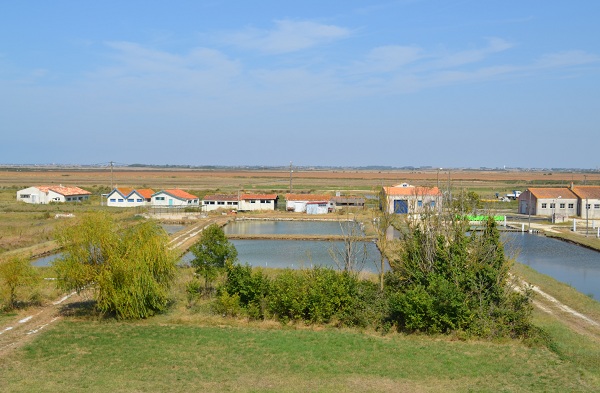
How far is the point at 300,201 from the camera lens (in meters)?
52.1

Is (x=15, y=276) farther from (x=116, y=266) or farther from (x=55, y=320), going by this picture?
(x=116, y=266)

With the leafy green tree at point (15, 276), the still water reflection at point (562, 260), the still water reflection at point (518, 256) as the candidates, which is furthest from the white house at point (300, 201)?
the leafy green tree at point (15, 276)

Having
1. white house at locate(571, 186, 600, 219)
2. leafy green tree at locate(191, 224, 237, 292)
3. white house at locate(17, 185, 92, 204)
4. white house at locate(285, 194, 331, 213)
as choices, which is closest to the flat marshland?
leafy green tree at locate(191, 224, 237, 292)

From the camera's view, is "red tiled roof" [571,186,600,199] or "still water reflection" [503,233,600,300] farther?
"red tiled roof" [571,186,600,199]

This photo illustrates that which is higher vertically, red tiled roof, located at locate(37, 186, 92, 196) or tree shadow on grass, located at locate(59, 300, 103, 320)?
red tiled roof, located at locate(37, 186, 92, 196)

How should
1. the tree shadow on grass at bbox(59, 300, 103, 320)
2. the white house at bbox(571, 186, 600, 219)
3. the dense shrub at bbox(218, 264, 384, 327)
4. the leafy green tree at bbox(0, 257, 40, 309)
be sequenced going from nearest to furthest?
the dense shrub at bbox(218, 264, 384, 327) < the tree shadow on grass at bbox(59, 300, 103, 320) < the leafy green tree at bbox(0, 257, 40, 309) < the white house at bbox(571, 186, 600, 219)

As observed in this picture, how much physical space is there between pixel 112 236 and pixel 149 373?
232 inches

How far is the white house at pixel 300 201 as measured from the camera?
51.9 m

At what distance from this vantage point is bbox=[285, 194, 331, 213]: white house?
51.9 m

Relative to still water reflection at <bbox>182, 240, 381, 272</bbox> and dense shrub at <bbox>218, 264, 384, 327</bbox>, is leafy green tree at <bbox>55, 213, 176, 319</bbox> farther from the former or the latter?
still water reflection at <bbox>182, 240, 381, 272</bbox>

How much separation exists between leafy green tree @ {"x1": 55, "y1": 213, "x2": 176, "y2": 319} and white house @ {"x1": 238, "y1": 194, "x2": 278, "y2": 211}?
33.8 metres

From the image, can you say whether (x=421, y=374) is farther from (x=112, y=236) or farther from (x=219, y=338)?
(x=112, y=236)

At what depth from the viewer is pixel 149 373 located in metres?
12.7

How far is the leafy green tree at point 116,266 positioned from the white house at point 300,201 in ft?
112
